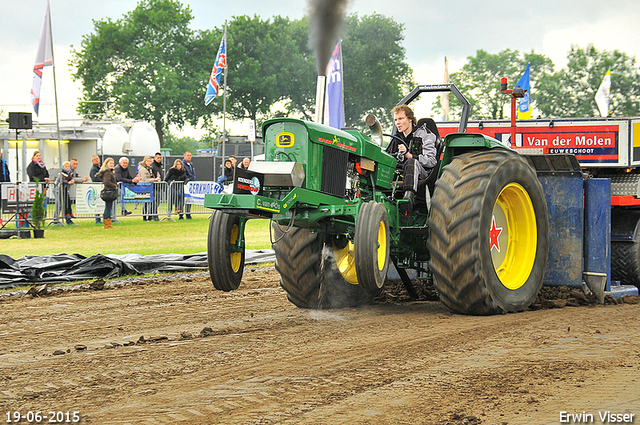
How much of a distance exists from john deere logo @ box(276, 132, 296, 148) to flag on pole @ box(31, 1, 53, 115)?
1501 centimetres

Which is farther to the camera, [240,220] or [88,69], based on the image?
[88,69]

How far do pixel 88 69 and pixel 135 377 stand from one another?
190 ft

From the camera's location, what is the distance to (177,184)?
19578 millimetres

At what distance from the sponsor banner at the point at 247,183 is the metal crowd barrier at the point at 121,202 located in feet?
37.5

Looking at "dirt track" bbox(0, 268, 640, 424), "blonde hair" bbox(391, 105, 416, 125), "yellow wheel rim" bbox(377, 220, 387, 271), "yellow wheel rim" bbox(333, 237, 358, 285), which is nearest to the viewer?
"dirt track" bbox(0, 268, 640, 424)

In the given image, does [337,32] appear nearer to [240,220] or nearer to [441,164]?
[441,164]

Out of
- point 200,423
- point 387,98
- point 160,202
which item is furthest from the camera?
point 387,98

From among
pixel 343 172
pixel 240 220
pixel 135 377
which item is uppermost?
pixel 343 172

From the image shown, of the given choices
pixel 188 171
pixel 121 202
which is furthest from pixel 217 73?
pixel 121 202

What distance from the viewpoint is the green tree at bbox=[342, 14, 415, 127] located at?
204 ft

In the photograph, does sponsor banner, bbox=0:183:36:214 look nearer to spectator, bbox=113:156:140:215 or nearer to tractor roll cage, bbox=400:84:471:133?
spectator, bbox=113:156:140:215

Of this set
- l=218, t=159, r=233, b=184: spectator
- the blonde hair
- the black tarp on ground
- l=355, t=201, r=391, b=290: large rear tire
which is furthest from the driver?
l=218, t=159, r=233, b=184: spectator

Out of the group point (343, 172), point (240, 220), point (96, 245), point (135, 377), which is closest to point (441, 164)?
point (343, 172)

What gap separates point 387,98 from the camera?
6331 cm
